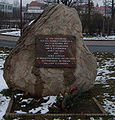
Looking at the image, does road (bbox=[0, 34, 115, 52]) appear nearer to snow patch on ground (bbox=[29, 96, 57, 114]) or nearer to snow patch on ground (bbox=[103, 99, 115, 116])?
snow patch on ground (bbox=[103, 99, 115, 116])

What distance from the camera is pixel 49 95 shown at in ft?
25.0

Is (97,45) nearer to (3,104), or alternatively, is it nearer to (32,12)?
(3,104)

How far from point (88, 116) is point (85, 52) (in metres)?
2.22

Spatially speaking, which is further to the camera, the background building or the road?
the background building

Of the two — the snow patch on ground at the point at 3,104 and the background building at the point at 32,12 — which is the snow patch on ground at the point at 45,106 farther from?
the background building at the point at 32,12

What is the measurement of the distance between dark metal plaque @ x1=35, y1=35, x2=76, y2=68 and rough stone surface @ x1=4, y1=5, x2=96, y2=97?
0.43 feet

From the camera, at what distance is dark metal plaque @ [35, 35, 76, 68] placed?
7.74 meters

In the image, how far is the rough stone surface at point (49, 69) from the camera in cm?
760

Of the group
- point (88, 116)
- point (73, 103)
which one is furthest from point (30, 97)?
point (88, 116)

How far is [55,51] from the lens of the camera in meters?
7.78

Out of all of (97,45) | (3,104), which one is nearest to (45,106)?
(3,104)

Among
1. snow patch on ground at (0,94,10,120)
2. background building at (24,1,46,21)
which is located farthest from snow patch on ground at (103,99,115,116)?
background building at (24,1,46,21)

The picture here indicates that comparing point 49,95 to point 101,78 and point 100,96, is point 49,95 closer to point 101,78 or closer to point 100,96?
point 100,96

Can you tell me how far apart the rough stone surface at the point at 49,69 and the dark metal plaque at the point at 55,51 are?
130mm
